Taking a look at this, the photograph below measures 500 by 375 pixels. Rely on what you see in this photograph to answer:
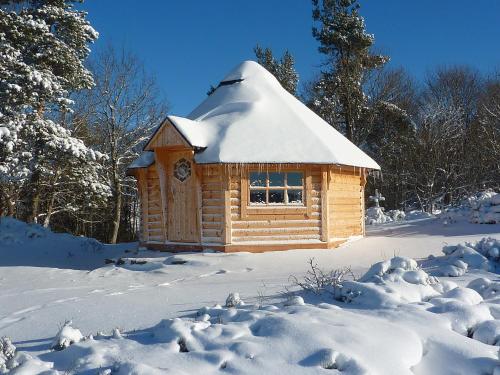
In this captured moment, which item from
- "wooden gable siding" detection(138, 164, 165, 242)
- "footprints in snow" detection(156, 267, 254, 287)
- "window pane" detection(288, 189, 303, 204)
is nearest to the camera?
"footprints in snow" detection(156, 267, 254, 287)

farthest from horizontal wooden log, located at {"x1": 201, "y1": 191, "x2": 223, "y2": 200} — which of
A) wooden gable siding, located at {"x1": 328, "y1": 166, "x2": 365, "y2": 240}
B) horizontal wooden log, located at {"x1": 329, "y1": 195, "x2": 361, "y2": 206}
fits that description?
horizontal wooden log, located at {"x1": 329, "y1": 195, "x2": 361, "y2": 206}

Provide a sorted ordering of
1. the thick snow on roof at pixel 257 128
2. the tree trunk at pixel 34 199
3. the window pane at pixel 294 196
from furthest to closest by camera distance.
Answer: the tree trunk at pixel 34 199 → the window pane at pixel 294 196 → the thick snow on roof at pixel 257 128

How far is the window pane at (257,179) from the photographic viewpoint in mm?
12812

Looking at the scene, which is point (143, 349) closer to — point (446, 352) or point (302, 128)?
point (446, 352)

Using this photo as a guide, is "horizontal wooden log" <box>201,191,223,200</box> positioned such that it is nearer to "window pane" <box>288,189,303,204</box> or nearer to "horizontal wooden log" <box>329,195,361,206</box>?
"window pane" <box>288,189,303,204</box>

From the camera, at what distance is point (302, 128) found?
1392 centimetres

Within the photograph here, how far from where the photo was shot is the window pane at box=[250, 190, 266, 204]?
12852 mm

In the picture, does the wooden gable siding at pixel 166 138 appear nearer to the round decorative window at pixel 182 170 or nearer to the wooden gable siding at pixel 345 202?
the round decorative window at pixel 182 170

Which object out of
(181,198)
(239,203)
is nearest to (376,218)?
(239,203)

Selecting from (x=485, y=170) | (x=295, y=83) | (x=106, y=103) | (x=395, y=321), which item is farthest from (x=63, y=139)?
(x=485, y=170)

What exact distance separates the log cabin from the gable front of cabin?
3 centimetres

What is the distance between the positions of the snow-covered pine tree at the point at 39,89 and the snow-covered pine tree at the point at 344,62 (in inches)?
540

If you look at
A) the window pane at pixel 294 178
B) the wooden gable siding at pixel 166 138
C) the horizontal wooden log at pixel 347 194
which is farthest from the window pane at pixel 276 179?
the wooden gable siding at pixel 166 138

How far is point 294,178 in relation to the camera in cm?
1298
